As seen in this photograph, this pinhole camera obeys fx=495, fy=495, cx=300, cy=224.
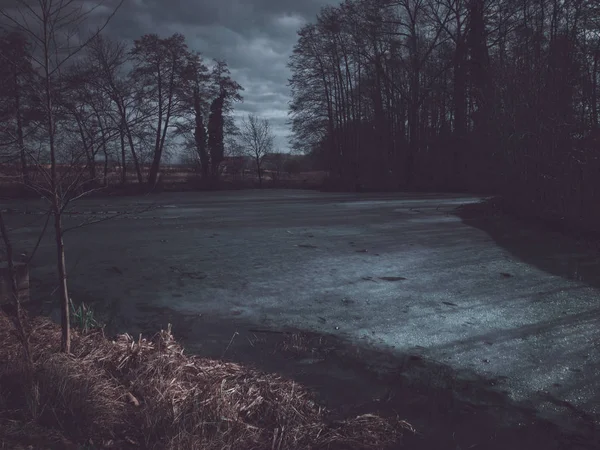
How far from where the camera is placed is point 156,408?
2.79 m

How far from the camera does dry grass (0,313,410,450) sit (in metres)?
2.59

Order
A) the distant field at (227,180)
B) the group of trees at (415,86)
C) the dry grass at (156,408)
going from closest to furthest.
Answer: the dry grass at (156,408) → the group of trees at (415,86) → the distant field at (227,180)

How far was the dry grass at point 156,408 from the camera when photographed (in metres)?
2.59

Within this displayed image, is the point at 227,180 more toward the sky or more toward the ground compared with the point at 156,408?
more toward the sky

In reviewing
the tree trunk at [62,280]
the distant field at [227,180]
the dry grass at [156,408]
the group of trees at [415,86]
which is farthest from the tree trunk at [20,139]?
the distant field at [227,180]

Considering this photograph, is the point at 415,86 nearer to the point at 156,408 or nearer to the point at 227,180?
the point at 227,180

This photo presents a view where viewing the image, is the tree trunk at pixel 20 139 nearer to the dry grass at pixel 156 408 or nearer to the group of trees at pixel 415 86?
the dry grass at pixel 156 408

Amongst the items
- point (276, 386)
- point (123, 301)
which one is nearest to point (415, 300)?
point (276, 386)

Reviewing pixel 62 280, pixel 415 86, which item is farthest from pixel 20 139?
pixel 415 86

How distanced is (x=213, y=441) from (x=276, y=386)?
870 millimetres

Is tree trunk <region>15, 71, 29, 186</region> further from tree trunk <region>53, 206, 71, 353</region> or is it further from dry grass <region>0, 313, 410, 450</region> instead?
dry grass <region>0, 313, 410, 450</region>

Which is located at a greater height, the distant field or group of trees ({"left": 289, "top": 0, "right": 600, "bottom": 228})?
group of trees ({"left": 289, "top": 0, "right": 600, "bottom": 228})

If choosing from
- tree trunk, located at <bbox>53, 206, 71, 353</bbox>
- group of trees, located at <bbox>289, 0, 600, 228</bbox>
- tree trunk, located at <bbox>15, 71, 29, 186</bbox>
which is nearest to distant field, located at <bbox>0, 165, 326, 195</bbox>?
group of trees, located at <bbox>289, 0, 600, 228</bbox>

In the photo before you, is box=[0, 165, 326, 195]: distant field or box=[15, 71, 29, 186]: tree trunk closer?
box=[15, 71, 29, 186]: tree trunk
